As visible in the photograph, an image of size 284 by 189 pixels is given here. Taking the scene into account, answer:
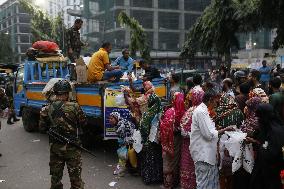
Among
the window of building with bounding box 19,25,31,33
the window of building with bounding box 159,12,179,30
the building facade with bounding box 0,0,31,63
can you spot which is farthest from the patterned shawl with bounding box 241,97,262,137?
the window of building with bounding box 19,25,31,33

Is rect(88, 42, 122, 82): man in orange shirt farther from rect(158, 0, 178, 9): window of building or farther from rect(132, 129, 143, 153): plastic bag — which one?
rect(158, 0, 178, 9): window of building

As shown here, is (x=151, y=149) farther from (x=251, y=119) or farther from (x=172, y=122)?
(x=251, y=119)

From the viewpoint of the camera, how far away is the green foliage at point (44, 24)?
31531mm

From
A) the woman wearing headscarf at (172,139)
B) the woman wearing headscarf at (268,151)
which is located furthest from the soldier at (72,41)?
the woman wearing headscarf at (268,151)

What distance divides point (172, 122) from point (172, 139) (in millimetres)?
255

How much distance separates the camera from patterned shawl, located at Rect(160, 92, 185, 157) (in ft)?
19.8

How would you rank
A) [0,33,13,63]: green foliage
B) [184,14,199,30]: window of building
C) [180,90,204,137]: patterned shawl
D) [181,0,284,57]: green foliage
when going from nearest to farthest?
[180,90,204,137]: patterned shawl, [181,0,284,57]: green foliage, [0,33,13,63]: green foliage, [184,14,199,30]: window of building

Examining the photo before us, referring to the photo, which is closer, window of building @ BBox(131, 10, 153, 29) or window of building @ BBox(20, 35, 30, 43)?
window of building @ BBox(131, 10, 153, 29)

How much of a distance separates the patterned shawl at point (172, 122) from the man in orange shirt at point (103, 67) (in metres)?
2.68

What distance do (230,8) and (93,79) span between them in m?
11.3

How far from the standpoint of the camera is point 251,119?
4969 millimetres

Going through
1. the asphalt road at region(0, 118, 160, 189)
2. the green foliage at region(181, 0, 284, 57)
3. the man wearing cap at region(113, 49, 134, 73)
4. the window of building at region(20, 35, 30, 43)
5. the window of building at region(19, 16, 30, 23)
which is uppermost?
the window of building at region(19, 16, 30, 23)

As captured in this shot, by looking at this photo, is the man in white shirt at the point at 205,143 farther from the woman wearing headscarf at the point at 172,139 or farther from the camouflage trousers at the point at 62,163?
the camouflage trousers at the point at 62,163

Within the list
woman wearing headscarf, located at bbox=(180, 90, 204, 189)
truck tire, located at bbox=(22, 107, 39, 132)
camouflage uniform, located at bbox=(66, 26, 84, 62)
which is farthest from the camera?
truck tire, located at bbox=(22, 107, 39, 132)
